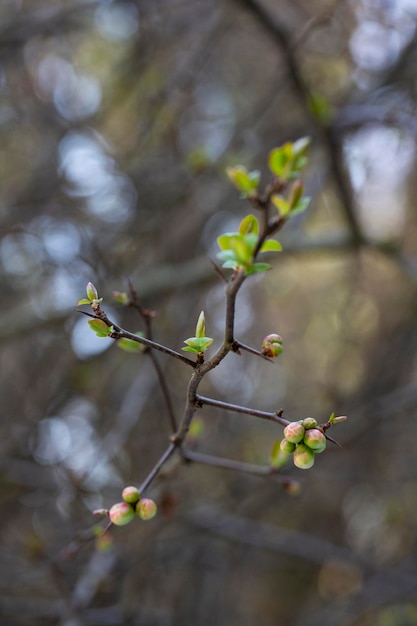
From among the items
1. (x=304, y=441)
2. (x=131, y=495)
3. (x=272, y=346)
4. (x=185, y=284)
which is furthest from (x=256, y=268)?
(x=185, y=284)

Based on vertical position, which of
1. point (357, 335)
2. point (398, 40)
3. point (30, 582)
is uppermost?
point (398, 40)

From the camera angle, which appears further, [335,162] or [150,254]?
[150,254]

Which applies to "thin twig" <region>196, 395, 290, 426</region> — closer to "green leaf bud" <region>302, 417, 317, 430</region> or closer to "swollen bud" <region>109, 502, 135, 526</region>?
"green leaf bud" <region>302, 417, 317, 430</region>

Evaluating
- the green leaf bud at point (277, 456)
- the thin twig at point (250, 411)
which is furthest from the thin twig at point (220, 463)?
the thin twig at point (250, 411)

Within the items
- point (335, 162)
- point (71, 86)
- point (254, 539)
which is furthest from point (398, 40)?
point (254, 539)

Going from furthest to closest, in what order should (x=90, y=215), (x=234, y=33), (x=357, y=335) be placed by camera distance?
(x=357, y=335), (x=234, y=33), (x=90, y=215)

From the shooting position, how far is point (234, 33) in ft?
10.9

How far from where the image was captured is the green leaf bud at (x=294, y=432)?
0.72 meters

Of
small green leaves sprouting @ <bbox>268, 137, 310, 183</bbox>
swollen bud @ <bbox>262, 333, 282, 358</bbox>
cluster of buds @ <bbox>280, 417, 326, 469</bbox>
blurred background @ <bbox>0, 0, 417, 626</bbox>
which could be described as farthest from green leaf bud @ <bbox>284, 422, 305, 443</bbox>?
blurred background @ <bbox>0, 0, 417, 626</bbox>

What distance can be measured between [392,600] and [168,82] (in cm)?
259

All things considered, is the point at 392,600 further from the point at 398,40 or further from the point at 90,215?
the point at 398,40

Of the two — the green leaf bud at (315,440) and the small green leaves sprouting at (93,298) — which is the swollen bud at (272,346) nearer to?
the green leaf bud at (315,440)

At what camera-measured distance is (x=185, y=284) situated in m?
2.41

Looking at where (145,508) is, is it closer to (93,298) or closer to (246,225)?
(93,298)
